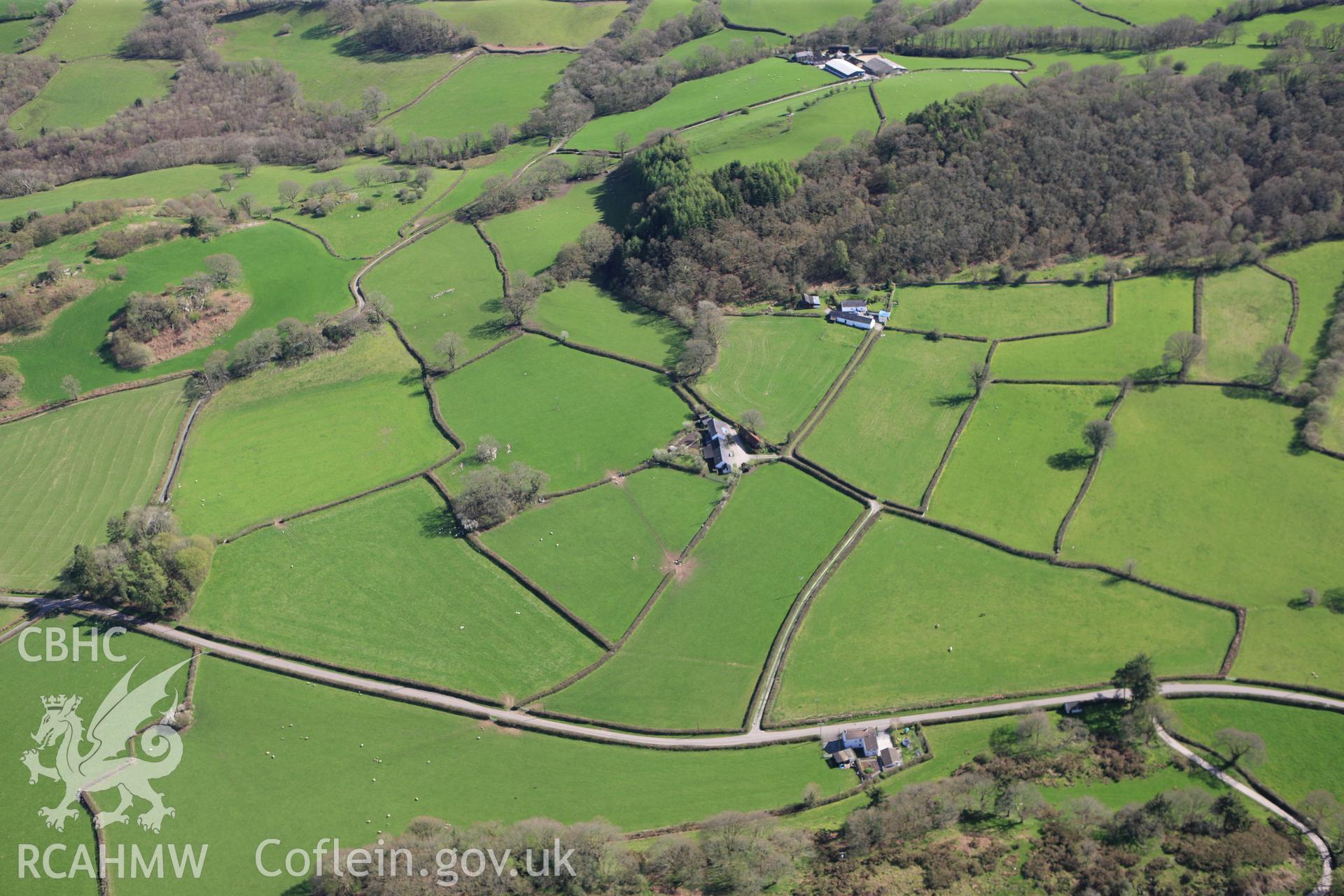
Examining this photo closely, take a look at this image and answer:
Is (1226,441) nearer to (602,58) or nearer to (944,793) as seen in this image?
(944,793)

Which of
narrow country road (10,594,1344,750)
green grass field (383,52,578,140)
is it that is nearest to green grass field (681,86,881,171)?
green grass field (383,52,578,140)

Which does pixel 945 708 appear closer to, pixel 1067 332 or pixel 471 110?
pixel 1067 332

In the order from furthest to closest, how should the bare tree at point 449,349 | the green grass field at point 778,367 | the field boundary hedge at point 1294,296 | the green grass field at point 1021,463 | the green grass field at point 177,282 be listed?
the green grass field at point 177,282, the bare tree at point 449,349, the field boundary hedge at point 1294,296, the green grass field at point 778,367, the green grass field at point 1021,463

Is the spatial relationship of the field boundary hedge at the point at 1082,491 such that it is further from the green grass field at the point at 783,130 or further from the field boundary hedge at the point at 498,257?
the field boundary hedge at the point at 498,257

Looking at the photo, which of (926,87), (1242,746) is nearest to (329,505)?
(1242,746)

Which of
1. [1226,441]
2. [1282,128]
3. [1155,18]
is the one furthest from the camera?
[1155,18]

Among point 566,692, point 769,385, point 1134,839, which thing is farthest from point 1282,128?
point 566,692

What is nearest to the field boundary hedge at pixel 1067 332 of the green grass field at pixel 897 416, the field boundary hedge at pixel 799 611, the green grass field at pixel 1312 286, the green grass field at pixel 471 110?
the green grass field at pixel 897 416
